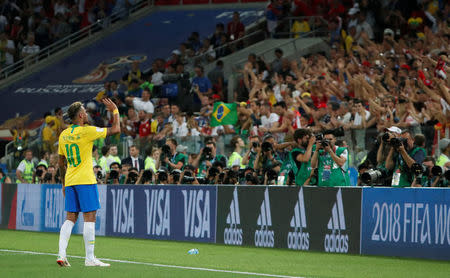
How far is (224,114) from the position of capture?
21.8m

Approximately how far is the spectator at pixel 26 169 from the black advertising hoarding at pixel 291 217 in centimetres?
900

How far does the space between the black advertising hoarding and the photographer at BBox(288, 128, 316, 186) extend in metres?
0.34

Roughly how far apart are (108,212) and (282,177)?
17.1 ft

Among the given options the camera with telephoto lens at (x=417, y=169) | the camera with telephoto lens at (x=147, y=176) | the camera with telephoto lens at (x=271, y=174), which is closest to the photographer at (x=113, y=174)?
the camera with telephoto lens at (x=147, y=176)

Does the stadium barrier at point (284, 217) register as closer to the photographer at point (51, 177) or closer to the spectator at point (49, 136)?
the photographer at point (51, 177)

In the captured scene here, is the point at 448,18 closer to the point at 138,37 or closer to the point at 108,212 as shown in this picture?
the point at 108,212

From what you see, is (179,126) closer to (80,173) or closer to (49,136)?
(49,136)

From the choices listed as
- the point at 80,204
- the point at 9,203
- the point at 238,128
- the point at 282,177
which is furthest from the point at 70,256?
the point at 9,203

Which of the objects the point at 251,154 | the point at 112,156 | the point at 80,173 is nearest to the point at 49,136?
the point at 112,156

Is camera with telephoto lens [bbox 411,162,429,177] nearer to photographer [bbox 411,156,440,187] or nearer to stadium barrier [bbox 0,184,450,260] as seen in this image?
photographer [bbox 411,156,440,187]

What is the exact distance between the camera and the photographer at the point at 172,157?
19273 mm

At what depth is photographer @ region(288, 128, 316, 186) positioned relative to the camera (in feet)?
50.9

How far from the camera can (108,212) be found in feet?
65.2

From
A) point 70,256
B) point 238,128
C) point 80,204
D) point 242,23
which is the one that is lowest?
point 70,256
